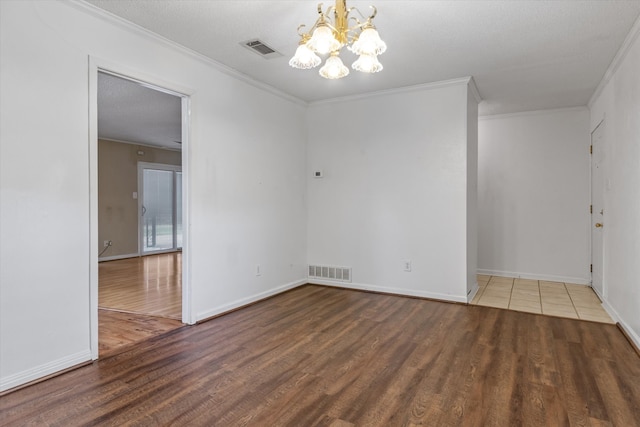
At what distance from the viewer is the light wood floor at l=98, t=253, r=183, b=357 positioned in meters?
3.26

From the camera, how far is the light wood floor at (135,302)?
10.7ft

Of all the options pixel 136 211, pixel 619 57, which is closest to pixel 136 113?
pixel 136 211

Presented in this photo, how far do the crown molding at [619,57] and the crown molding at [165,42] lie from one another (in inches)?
136

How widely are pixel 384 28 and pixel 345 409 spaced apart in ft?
9.04

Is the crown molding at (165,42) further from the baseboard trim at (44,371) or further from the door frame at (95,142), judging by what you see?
the baseboard trim at (44,371)

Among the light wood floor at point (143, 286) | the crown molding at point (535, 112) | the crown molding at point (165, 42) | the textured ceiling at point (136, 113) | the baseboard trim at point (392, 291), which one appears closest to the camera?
the crown molding at point (165, 42)

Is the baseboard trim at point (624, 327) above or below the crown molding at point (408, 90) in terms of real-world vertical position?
below

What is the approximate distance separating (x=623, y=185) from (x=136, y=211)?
8409 mm

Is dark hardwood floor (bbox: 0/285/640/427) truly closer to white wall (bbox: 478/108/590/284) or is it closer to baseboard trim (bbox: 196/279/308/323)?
baseboard trim (bbox: 196/279/308/323)

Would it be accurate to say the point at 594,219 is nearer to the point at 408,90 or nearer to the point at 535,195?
the point at 535,195

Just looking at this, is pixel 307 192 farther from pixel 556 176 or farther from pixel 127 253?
pixel 127 253

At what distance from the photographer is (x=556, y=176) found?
551 cm

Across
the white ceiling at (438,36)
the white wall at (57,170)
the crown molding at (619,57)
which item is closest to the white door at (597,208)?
the crown molding at (619,57)

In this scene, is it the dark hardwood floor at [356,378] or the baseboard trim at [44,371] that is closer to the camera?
the dark hardwood floor at [356,378]
